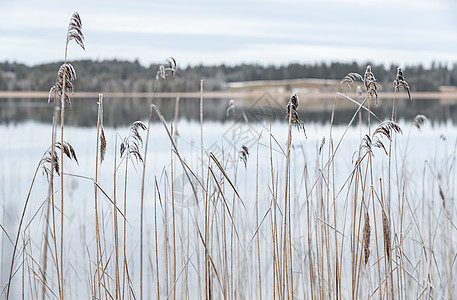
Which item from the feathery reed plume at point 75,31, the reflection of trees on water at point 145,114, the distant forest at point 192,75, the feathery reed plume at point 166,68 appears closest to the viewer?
the feathery reed plume at point 75,31

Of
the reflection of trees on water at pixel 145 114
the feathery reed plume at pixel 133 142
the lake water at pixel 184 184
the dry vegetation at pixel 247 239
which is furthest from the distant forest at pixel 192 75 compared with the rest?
the feathery reed plume at pixel 133 142

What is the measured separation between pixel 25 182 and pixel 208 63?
30285mm

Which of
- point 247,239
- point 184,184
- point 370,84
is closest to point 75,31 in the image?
point 370,84

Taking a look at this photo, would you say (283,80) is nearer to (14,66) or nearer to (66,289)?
(14,66)

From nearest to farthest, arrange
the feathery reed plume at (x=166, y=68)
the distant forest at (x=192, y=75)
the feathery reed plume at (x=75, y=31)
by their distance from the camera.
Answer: the feathery reed plume at (x=75, y=31) → the feathery reed plume at (x=166, y=68) → the distant forest at (x=192, y=75)

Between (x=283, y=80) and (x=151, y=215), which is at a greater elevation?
(x=283, y=80)

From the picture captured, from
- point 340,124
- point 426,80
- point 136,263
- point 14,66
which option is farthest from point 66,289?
point 426,80

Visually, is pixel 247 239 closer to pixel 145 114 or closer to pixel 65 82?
pixel 65 82

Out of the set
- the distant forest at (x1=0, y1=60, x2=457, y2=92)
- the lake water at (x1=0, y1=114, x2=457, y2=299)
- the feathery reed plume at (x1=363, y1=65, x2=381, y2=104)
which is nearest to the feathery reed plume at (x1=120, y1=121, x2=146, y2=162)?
the lake water at (x1=0, y1=114, x2=457, y2=299)

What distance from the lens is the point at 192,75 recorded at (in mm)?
37000


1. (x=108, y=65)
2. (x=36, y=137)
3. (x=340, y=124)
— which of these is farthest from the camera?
(x=108, y=65)

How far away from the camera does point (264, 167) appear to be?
6598 millimetres

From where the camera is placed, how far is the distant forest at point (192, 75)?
106 feet

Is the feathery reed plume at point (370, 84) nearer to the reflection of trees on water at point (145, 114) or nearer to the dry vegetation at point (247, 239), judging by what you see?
the dry vegetation at point (247, 239)
